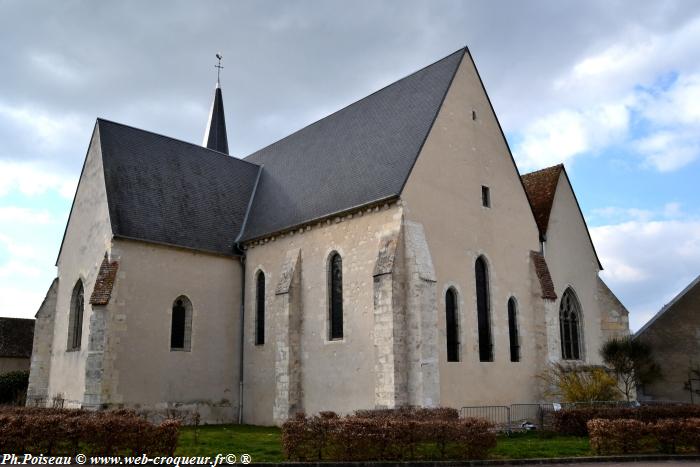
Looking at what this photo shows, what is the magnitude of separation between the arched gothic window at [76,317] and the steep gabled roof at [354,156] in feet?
22.1

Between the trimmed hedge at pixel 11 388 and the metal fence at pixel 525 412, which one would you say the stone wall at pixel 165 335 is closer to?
the metal fence at pixel 525 412

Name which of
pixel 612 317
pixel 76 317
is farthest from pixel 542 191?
pixel 76 317

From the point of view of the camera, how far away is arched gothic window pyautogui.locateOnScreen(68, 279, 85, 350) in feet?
76.3

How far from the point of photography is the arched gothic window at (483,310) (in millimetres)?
20391

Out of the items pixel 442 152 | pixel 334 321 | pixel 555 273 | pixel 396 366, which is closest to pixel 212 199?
pixel 334 321

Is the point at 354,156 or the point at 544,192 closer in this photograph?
the point at 354,156

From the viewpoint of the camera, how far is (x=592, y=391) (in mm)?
19719

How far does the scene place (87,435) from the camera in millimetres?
11781

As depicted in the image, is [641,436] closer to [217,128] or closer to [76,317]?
[76,317]

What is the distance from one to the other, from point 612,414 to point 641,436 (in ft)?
12.5

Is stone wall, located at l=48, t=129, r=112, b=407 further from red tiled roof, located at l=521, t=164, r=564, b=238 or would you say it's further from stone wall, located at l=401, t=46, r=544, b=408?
red tiled roof, located at l=521, t=164, r=564, b=238

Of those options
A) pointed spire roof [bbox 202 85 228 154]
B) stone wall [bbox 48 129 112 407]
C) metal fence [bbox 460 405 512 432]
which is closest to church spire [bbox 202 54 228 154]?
pointed spire roof [bbox 202 85 228 154]

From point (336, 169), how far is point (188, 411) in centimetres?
1046

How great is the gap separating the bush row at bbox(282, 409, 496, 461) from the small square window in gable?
35.3 feet
